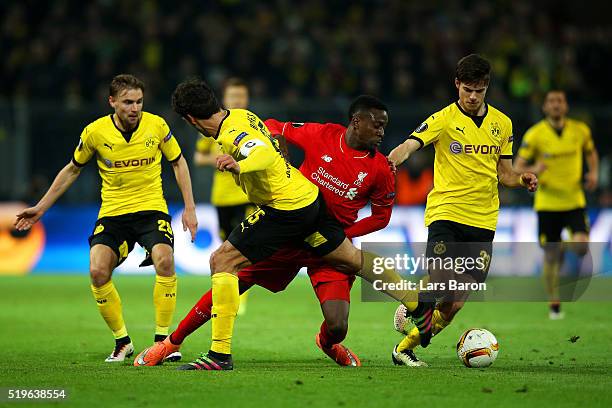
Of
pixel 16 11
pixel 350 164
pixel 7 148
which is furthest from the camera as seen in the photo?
pixel 16 11

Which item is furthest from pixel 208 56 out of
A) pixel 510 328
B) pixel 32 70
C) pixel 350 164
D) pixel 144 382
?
pixel 144 382

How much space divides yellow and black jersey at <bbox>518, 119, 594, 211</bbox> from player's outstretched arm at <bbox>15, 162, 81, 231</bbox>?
6.23m

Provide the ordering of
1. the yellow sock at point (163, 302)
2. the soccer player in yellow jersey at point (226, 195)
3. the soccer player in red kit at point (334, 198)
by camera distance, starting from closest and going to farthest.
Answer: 1. the soccer player in red kit at point (334, 198)
2. the yellow sock at point (163, 302)
3. the soccer player in yellow jersey at point (226, 195)

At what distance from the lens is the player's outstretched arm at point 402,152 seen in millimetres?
8025

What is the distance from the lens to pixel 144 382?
22.4ft

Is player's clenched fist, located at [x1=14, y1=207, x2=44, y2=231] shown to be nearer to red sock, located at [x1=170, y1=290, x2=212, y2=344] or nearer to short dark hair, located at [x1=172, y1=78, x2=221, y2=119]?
red sock, located at [x1=170, y1=290, x2=212, y2=344]

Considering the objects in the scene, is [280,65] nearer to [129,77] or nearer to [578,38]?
[578,38]

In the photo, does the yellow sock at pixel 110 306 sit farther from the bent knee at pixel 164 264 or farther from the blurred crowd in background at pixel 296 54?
the blurred crowd in background at pixel 296 54

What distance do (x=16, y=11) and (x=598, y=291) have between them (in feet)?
43.2

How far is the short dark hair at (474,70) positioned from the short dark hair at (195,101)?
83.1 inches

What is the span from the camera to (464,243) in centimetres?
837

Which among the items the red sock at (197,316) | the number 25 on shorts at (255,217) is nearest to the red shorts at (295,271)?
the red sock at (197,316)

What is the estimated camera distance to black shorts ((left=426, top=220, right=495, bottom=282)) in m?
8.26

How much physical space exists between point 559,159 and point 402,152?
17.0ft
